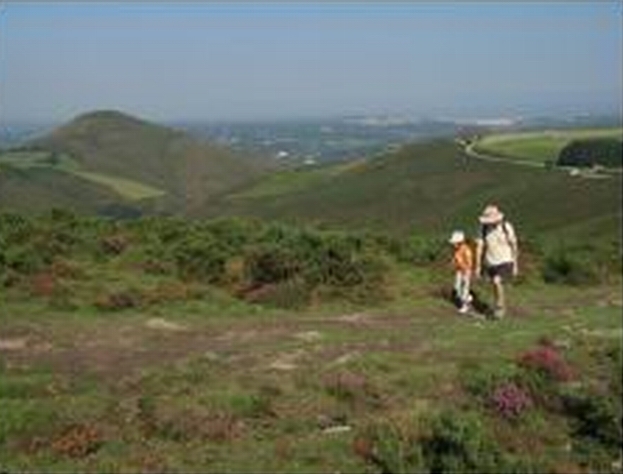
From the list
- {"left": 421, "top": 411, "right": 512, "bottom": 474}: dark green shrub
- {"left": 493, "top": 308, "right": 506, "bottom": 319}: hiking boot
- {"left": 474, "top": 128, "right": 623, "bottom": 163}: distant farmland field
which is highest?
{"left": 421, "top": 411, "right": 512, "bottom": 474}: dark green shrub

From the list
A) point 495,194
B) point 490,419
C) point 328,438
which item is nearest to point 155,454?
point 328,438

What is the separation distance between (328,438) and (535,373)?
353cm

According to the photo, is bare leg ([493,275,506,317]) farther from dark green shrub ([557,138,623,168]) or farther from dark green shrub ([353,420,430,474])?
dark green shrub ([557,138,623,168])

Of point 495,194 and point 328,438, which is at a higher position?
point 328,438

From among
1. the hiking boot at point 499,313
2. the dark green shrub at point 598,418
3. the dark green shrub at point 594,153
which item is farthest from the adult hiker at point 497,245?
the dark green shrub at point 594,153

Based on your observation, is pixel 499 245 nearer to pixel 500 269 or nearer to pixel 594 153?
pixel 500 269

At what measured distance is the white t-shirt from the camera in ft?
80.2

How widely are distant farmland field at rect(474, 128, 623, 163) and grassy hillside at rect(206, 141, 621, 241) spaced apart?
5.26 metres

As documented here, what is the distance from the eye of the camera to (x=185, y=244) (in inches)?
1170

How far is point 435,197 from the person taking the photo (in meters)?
148

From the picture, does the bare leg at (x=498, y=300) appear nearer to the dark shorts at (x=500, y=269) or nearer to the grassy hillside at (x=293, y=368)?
the dark shorts at (x=500, y=269)

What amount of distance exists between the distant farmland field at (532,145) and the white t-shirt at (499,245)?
135 metres

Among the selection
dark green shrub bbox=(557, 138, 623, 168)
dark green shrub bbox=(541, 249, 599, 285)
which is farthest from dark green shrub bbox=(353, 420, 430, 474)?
dark green shrub bbox=(557, 138, 623, 168)

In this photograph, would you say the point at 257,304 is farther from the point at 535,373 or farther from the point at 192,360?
the point at 535,373
